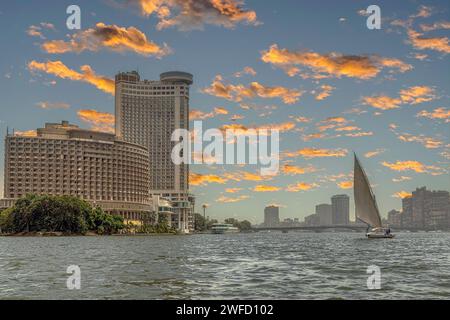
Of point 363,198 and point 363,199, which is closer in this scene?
point 363,198

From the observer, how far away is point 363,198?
135500mm

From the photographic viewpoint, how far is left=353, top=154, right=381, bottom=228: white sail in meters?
134

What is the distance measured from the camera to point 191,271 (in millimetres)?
49906

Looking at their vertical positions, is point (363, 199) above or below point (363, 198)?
below

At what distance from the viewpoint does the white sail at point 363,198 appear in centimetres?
13388

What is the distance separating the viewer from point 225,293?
33.7m
